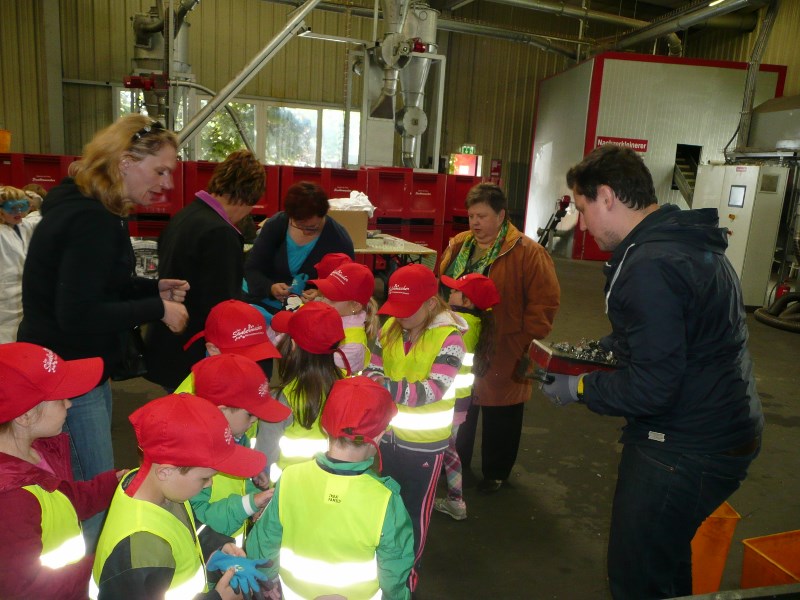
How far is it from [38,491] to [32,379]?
0.88 ft

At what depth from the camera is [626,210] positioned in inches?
69.7

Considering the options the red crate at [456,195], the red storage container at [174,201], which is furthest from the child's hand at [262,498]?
the red crate at [456,195]

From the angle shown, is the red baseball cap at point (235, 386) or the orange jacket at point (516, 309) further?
the orange jacket at point (516, 309)

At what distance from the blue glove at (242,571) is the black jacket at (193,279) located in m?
1.12

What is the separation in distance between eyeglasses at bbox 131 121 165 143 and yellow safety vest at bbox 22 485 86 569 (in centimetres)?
109

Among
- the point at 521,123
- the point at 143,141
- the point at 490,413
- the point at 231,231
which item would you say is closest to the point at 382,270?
the point at 490,413

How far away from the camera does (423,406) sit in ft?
7.88

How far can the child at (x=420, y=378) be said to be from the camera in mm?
2404

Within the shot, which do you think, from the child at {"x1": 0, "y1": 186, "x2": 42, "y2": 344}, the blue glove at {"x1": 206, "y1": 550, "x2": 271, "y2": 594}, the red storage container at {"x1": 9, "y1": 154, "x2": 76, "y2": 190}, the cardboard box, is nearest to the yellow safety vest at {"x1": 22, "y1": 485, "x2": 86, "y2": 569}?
the blue glove at {"x1": 206, "y1": 550, "x2": 271, "y2": 594}

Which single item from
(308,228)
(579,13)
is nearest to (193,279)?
(308,228)

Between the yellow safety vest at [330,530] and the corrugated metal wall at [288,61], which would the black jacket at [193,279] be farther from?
the corrugated metal wall at [288,61]

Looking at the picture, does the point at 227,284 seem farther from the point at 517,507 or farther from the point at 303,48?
the point at 303,48

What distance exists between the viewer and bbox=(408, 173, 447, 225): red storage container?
773 cm

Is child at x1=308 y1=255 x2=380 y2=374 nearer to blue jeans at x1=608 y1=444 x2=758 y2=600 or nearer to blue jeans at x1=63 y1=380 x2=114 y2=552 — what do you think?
blue jeans at x1=63 y1=380 x2=114 y2=552
